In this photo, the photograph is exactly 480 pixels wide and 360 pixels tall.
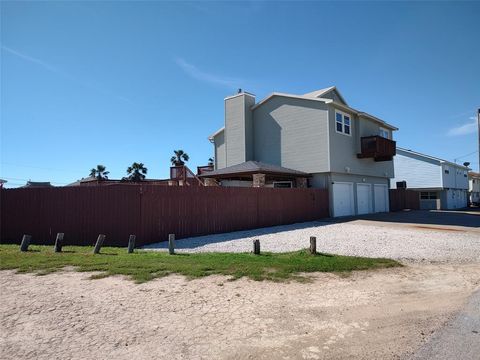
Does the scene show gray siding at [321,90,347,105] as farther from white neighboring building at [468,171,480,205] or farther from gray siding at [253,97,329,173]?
white neighboring building at [468,171,480,205]

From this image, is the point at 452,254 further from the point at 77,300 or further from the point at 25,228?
the point at 25,228

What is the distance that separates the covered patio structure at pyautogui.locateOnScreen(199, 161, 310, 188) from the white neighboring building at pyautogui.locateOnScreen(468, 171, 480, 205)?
41979mm

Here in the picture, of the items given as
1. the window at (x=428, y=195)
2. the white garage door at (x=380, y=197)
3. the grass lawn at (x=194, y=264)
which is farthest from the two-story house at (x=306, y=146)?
the window at (x=428, y=195)

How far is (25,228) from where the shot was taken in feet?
47.1

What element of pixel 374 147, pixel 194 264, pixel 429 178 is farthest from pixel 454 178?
pixel 194 264

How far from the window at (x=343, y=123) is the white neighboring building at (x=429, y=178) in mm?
17785

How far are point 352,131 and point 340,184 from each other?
447cm

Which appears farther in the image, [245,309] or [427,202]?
[427,202]

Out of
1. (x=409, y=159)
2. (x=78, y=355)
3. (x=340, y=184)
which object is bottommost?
(x=78, y=355)

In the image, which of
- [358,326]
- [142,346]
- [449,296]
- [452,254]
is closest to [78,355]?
[142,346]

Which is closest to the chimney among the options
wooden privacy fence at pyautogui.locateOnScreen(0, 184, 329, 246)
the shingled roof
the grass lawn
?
the shingled roof

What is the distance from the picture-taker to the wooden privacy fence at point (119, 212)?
41.7 ft

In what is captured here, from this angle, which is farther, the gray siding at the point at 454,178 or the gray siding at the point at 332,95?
the gray siding at the point at 454,178

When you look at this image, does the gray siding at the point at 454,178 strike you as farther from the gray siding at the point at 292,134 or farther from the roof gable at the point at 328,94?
the gray siding at the point at 292,134
